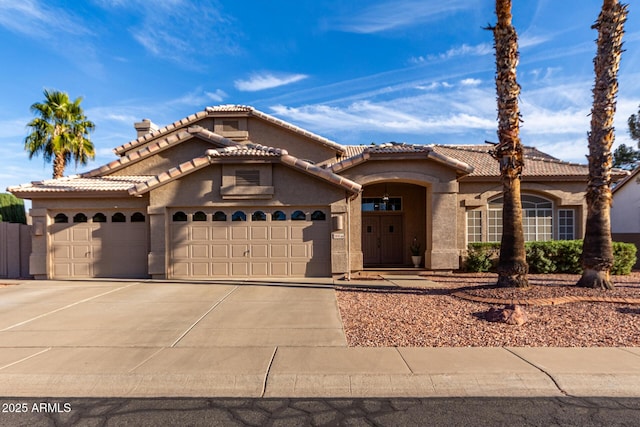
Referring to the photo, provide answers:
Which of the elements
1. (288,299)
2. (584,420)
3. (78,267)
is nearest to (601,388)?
(584,420)

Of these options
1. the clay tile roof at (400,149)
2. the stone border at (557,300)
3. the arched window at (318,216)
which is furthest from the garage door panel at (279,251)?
the stone border at (557,300)

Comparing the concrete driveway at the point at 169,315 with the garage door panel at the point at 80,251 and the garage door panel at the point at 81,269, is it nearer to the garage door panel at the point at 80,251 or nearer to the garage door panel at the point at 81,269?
the garage door panel at the point at 81,269

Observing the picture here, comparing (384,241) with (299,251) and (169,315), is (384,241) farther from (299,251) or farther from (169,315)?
(169,315)

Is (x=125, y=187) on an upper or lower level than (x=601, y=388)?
upper

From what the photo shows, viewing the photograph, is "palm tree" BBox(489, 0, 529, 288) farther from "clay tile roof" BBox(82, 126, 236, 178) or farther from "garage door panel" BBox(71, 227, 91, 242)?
"garage door panel" BBox(71, 227, 91, 242)

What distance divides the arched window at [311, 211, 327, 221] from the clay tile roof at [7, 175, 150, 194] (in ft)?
21.8

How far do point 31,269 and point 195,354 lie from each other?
11.5 meters

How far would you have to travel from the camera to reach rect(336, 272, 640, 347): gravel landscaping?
6324 mm

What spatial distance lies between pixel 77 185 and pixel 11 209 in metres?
14.0

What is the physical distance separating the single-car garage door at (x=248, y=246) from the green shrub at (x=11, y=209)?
1689 cm

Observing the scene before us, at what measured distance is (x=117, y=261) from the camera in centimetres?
1366

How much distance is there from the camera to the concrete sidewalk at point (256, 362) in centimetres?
469

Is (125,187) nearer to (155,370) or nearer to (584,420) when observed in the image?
(155,370)

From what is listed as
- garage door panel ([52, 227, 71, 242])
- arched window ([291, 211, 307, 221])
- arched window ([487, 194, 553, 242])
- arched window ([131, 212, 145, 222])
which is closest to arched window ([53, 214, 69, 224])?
garage door panel ([52, 227, 71, 242])
